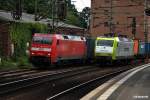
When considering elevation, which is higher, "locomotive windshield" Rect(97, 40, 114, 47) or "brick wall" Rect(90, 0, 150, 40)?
"brick wall" Rect(90, 0, 150, 40)

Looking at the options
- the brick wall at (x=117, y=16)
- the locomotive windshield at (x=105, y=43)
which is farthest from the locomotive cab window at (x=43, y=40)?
the brick wall at (x=117, y=16)

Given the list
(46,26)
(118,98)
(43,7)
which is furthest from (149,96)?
(43,7)

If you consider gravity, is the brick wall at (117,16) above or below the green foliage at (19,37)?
above

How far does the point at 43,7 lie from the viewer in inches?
2832

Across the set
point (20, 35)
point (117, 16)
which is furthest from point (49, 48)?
point (117, 16)

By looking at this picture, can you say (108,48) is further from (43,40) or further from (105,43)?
(43,40)

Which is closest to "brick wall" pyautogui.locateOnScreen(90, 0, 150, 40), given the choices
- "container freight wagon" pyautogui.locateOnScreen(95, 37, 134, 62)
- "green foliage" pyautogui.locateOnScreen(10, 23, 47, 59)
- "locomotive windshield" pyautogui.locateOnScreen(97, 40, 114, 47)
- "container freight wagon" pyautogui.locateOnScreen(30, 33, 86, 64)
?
"green foliage" pyautogui.locateOnScreen(10, 23, 47, 59)

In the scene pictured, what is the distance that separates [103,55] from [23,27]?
913cm

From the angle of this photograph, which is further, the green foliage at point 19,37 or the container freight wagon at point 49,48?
the green foliage at point 19,37

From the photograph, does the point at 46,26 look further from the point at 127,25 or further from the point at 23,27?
the point at 127,25

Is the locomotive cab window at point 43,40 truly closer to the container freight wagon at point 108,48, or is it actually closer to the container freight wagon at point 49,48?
the container freight wagon at point 49,48

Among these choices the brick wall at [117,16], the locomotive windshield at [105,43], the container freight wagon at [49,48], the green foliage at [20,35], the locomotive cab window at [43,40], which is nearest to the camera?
the container freight wagon at [49,48]

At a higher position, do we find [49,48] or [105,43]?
[105,43]

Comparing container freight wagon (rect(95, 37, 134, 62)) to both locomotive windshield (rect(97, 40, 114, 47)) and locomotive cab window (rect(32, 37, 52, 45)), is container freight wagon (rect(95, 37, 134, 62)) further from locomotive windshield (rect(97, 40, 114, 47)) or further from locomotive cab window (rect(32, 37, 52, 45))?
locomotive cab window (rect(32, 37, 52, 45))
